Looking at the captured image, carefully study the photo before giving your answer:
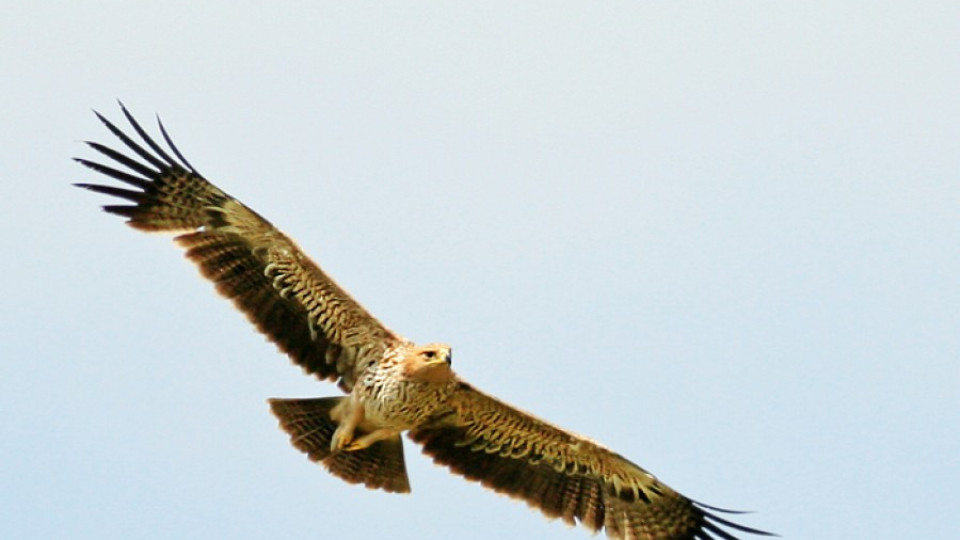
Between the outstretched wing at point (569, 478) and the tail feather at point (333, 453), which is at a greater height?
the outstretched wing at point (569, 478)

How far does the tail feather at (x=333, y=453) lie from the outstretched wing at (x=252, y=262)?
316mm

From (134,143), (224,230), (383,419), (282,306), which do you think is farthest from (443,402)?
(134,143)

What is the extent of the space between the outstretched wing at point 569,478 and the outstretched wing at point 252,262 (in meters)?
1.07

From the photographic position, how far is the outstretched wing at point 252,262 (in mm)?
12234

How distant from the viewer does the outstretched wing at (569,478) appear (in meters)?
12.6

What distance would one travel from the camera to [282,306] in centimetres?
1238

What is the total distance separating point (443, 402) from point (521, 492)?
4.05 feet

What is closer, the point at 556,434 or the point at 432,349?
the point at 432,349

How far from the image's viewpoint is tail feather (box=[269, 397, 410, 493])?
485 inches

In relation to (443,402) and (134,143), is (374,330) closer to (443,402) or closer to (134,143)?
(443,402)

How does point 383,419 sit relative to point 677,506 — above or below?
below

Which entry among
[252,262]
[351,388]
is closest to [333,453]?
[351,388]

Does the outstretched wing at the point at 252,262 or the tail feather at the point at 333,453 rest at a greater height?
the outstretched wing at the point at 252,262

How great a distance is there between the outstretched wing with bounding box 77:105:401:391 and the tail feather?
1.04ft
